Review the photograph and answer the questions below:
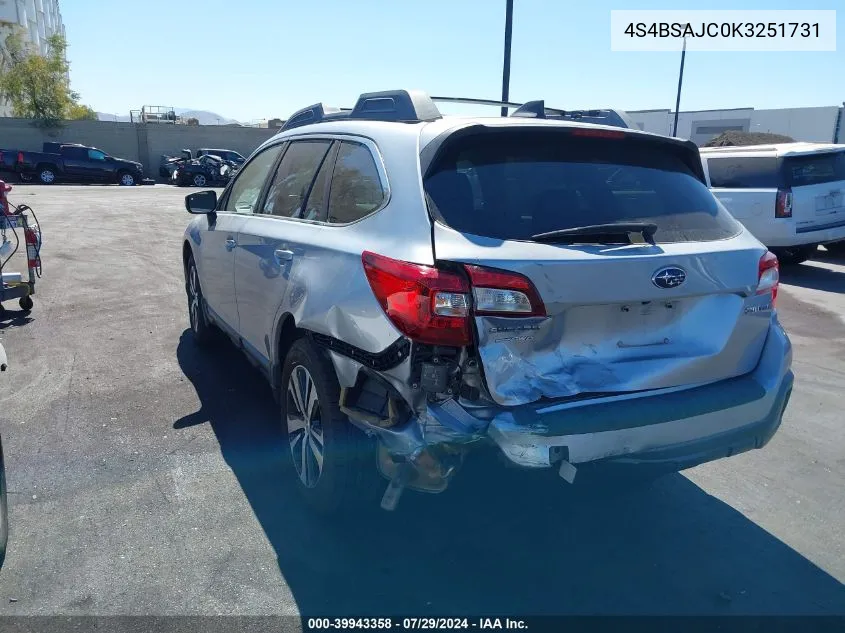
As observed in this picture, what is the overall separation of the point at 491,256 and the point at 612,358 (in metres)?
0.67

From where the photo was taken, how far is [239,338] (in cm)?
484

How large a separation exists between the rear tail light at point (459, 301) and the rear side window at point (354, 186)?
0.63 meters

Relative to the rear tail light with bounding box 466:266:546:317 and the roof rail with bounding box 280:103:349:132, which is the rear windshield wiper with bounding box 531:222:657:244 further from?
the roof rail with bounding box 280:103:349:132

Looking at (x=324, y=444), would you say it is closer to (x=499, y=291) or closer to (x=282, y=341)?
(x=282, y=341)

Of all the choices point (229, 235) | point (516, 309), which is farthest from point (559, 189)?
point (229, 235)

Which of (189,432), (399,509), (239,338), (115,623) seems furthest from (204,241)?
(115,623)

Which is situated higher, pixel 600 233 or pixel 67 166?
pixel 600 233

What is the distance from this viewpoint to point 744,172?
422 inches

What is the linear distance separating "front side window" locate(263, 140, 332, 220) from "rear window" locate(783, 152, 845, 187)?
8408 millimetres

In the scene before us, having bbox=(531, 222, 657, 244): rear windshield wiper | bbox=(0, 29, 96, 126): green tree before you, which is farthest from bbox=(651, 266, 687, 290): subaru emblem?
bbox=(0, 29, 96, 126): green tree

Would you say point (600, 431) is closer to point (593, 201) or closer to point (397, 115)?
point (593, 201)

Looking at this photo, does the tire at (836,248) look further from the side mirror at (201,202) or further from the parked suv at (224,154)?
the parked suv at (224,154)

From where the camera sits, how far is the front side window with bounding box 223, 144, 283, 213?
471 cm

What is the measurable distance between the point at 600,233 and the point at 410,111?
3.83ft
